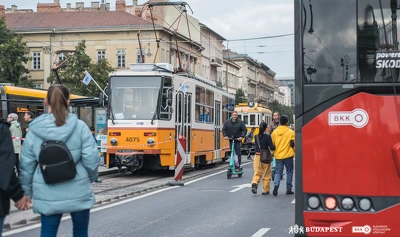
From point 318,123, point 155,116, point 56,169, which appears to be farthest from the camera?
point 155,116

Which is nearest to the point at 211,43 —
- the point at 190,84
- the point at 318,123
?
the point at 190,84

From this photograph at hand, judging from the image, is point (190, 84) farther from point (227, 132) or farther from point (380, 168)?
point (380, 168)

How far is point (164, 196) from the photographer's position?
51.3 ft

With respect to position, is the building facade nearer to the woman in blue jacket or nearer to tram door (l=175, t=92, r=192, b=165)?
tram door (l=175, t=92, r=192, b=165)

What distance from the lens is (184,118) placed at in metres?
22.6

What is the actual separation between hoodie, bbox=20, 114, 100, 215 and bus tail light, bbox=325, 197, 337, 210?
6.50 ft

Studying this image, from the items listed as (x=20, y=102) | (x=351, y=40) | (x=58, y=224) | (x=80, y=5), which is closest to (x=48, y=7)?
(x=80, y=5)

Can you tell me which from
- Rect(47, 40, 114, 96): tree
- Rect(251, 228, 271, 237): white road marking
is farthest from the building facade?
Rect(251, 228, 271, 237): white road marking

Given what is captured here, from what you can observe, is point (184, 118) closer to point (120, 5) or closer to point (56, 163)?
point (56, 163)

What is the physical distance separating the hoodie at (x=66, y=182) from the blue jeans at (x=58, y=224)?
0.08m

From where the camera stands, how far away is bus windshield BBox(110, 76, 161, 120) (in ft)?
68.2

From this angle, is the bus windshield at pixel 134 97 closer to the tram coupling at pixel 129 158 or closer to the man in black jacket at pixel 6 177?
the tram coupling at pixel 129 158

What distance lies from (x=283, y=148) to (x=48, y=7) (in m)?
75.1

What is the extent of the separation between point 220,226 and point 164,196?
4912 mm
